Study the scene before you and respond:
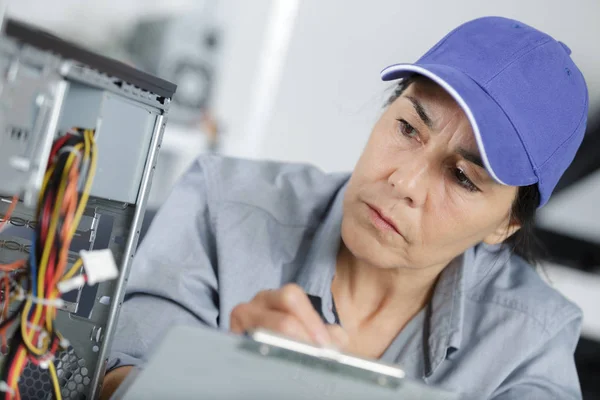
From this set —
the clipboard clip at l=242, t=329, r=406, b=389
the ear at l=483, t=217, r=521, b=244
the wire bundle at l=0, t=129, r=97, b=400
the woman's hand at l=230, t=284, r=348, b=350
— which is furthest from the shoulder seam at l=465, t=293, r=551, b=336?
the wire bundle at l=0, t=129, r=97, b=400

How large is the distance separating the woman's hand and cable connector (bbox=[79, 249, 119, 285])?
0.17 metres

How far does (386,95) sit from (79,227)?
0.84 meters

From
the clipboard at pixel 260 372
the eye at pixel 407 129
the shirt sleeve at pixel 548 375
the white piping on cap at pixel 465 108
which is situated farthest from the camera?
the shirt sleeve at pixel 548 375

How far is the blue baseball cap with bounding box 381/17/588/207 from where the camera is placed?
3.25 ft

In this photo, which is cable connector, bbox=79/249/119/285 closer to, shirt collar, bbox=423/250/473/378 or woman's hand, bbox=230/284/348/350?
woman's hand, bbox=230/284/348/350

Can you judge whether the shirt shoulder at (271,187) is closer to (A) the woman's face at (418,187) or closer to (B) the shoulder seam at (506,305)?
(A) the woman's face at (418,187)

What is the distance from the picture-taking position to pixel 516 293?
1320mm

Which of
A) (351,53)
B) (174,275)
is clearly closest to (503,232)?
(174,275)

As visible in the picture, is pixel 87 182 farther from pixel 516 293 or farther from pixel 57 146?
pixel 516 293

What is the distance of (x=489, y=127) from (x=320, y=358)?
21.8 inches

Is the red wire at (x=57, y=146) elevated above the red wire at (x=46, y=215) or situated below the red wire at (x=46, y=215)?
above

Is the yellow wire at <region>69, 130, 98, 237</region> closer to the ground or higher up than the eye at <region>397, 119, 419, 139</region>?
closer to the ground

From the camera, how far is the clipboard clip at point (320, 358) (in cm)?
56

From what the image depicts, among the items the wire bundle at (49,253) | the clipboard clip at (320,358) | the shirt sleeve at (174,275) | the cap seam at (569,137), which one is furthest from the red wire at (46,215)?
the cap seam at (569,137)
